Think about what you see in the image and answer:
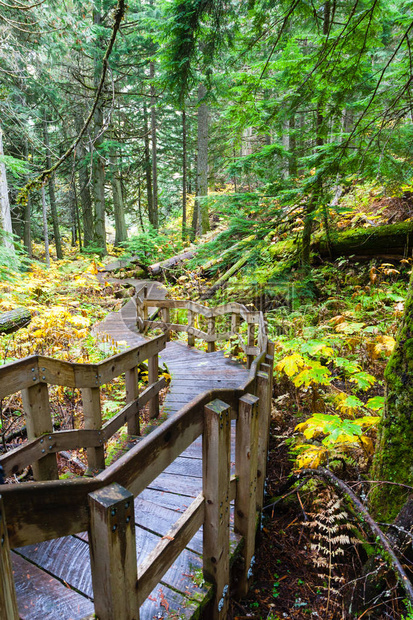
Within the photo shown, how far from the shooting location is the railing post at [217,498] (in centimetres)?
187

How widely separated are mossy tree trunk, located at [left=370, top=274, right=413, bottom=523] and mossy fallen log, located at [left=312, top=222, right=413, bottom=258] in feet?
19.2

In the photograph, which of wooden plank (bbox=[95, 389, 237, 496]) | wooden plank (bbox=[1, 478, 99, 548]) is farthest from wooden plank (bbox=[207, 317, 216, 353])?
wooden plank (bbox=[1, 478, 99, 548])

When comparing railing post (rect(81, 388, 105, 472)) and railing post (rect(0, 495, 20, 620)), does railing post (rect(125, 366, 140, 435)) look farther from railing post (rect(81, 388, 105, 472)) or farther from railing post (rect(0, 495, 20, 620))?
railing post (rect(0, 495, 20, 620))

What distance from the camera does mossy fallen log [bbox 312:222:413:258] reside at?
24.4ft

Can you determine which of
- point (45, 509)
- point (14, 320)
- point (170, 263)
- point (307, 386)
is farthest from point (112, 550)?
point (170, 263)

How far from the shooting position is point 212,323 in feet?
24.2

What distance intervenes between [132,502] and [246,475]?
1.46 m

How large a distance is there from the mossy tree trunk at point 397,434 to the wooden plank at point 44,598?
84.1 inches

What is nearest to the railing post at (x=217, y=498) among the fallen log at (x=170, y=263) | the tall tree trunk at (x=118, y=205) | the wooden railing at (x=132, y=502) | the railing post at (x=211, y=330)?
the wooden railing at (x=132, y=502)

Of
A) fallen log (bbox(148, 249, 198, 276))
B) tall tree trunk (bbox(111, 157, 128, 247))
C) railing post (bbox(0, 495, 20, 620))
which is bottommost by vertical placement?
railing post (bbox(0, 495, 20, 620))

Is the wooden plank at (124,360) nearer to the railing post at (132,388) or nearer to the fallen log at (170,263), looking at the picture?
the railing post at (132,388)

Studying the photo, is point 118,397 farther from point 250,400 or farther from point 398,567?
point 398,567

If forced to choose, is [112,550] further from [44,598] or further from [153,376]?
[153,376]

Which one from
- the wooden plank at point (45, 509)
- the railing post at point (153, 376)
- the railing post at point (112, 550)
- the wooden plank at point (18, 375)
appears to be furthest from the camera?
the railing post at point (153, 376)
